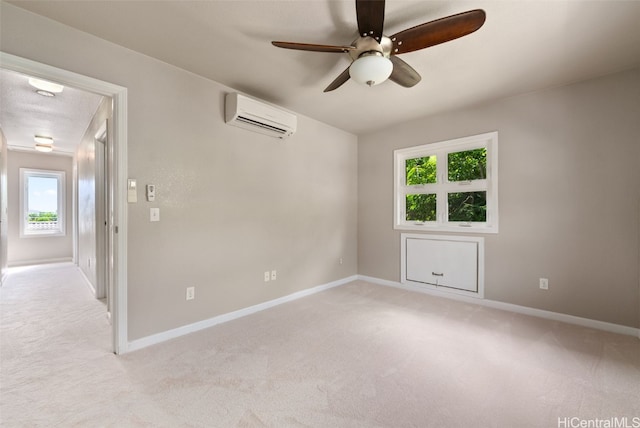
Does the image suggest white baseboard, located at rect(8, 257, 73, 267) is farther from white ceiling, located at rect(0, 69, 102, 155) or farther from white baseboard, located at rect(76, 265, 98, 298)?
white ceiling, located at rect(0, 69, 102, 155)

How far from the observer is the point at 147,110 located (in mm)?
2230

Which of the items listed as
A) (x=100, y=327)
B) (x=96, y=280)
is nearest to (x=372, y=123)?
(x=100, y=327)

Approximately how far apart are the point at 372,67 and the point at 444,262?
2769 mm

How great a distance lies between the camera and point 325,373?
6.04 feet

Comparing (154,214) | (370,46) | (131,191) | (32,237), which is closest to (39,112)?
(131,191)

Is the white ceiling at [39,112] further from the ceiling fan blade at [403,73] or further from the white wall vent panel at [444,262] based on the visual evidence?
the white wall vent panel at [444,262]

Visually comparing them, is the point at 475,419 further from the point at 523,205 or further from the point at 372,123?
the point at 372,123

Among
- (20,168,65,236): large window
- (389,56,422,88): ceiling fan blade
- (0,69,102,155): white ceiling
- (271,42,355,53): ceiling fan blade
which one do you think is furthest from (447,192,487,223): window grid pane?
(20,168,65,236): large window

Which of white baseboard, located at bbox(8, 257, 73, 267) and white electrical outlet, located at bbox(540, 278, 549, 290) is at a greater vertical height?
white electrical outlet, located at bbox(540, 278, 549, 290)

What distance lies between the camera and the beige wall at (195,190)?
6.68 feet

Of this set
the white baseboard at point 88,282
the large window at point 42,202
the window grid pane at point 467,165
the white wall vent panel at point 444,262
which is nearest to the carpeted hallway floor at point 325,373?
the white wall vent panel at point 444,262

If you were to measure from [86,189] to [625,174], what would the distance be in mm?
6837

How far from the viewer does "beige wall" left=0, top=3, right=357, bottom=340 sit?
2037 millimetres

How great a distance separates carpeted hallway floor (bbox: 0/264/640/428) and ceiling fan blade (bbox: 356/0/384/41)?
7.51 ft
